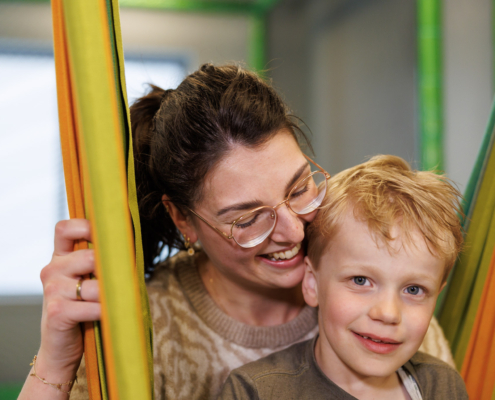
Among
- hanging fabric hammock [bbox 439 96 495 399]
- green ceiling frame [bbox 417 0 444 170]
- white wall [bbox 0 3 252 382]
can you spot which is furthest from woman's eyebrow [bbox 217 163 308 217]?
white wall [bbox 0 3 252 382]

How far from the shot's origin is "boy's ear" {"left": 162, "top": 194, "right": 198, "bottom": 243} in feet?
4.02

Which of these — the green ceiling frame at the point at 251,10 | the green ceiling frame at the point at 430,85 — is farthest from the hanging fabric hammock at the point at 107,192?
the green ceiling frame at the point at 251,10

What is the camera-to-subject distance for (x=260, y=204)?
3.37 feet

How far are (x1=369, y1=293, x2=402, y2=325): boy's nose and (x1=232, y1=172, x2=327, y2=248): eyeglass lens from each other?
25cm

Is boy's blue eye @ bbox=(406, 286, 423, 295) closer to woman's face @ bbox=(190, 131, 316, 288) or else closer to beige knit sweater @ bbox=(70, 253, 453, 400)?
woman's face @ bbox=(190, 131, 316, 288)

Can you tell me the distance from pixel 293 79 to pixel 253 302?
279 centimetres

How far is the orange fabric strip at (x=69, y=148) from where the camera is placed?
2.48 feet

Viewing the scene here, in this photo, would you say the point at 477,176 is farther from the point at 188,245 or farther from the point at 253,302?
the point at 188,245

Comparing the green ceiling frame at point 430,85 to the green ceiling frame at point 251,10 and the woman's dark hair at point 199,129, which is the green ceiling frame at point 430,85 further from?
the woman's dark hair at point 199,129

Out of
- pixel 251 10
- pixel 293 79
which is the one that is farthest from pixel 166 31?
pixel 293 79

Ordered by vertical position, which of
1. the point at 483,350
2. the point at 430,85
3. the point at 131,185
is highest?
the point at 430,85

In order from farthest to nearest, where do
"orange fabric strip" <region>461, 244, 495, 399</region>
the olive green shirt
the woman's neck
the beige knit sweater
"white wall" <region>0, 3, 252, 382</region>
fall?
"white wall" <region>0, 3, 252, 382</region>
the woman's neck
the beige knit sweater
"orange fabric strip" <region>461, 244, 495, 399</region>
the olive green shirt

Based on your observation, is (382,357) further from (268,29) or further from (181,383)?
(268,29)

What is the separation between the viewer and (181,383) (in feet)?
3.86
